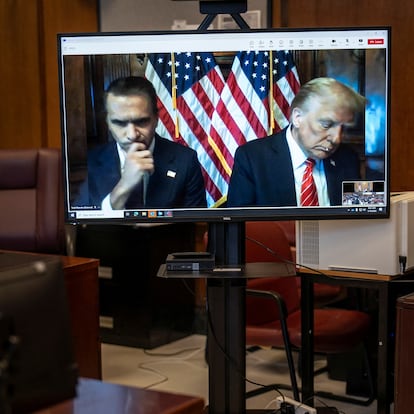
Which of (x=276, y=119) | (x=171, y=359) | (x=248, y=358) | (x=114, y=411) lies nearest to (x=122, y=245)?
(x=171, y=359)

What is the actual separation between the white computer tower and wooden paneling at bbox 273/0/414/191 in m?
1.02

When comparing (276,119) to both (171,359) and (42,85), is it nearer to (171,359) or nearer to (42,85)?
(171,359)

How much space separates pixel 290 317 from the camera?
3.52 m

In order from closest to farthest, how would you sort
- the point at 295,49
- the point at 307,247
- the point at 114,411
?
the point at 114,411
the point at 295,49
the point at 307,247

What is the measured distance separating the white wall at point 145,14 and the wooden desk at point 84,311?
2014 mm

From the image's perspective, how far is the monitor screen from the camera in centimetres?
247

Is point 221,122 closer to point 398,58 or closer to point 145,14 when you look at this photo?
point 398,58

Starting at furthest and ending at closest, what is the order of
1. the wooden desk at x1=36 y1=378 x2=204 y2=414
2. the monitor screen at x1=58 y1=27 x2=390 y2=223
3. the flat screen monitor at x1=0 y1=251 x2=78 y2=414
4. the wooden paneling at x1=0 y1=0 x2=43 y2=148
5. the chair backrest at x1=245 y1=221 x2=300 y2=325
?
the wooden paneling at x1=0 y1=0 x2=43 y2=148 < the chair backrest at x1=245 y1=221 x2=300 y2=325 < the monitor screen at x1=58 y1=27 x2=390 y2=223 < the wooden desk at x1=36 y1=378 x2=204 y2=414 < the flat screen monitor at x1=0 y1=251 x2=78 y2=414

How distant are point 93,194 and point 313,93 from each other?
834 millimetres

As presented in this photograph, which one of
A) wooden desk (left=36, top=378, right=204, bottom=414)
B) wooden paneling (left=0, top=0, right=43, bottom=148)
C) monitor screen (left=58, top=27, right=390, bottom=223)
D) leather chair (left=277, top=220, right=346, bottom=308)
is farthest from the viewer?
wooden paneling (left=0, top=0, right=43, bottom=148)

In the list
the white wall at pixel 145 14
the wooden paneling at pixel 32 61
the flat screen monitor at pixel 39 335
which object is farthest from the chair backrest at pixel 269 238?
the flat screen monitor at pixel 39 335

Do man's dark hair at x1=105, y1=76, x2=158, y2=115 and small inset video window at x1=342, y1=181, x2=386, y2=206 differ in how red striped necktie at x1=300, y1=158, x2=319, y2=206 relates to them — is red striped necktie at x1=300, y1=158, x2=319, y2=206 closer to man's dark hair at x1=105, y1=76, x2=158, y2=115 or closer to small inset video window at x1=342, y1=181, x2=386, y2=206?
small inset video window at x1=342, y1=181, x2=386, y2=206

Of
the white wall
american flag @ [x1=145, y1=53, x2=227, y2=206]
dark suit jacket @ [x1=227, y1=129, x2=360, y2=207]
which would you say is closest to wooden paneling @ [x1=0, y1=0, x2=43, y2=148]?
the white wall

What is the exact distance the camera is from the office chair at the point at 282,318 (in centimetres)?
320
